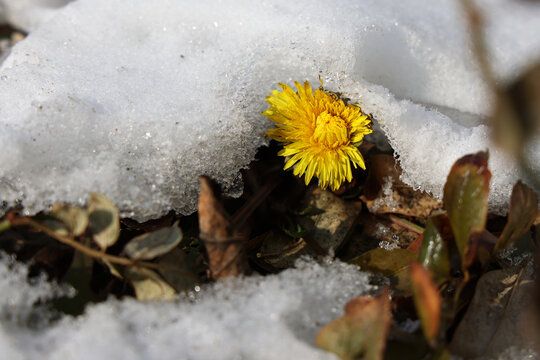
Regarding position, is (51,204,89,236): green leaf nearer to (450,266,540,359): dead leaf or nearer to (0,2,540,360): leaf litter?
(0,2,540,360): leaf litter

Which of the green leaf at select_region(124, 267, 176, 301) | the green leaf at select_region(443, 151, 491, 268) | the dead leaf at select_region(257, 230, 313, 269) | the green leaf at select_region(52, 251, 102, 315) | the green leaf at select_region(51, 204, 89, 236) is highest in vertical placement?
the green leaf at select_region(443, 151, 491, 268)

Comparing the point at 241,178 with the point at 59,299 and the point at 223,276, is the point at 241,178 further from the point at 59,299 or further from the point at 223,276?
the point at 59,299

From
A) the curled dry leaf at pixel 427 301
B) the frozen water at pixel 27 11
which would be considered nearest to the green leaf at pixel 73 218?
the curled dry leaf at pixel 427 301

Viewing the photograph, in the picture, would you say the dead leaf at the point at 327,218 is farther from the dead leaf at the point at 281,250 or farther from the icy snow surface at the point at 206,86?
the icy snow surface at the point at 206,86

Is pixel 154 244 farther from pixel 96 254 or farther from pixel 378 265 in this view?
pixel 378 265

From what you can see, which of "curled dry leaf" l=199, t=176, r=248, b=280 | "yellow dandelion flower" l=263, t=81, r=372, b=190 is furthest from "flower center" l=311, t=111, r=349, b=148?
"curled dry leaf" l=199, t=176, r=248, b=280

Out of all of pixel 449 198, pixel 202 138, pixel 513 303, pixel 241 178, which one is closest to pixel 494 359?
pixel 513 303
